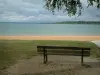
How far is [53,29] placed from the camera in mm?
2729

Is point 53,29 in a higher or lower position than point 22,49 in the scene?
higher

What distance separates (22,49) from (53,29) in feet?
1.35

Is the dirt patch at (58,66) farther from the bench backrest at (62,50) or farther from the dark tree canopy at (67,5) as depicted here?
the dark tree canopy at (67,5)

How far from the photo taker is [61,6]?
2760mm

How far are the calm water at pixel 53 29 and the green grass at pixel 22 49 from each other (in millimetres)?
99

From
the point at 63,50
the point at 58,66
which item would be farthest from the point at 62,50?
the point at 58,66

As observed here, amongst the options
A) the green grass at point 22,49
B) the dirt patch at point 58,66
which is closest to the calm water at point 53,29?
the green grass at point 22,49

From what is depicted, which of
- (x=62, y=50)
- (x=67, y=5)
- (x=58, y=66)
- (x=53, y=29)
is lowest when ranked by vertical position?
(x=58, y=66)

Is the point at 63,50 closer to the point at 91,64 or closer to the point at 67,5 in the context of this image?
the point at 91,64

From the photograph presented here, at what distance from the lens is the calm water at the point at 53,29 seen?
2.72m

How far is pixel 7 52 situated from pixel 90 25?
38.0 inches

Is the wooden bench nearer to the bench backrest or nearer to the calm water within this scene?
the bench backrest

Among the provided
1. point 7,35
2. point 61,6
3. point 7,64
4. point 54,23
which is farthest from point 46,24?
point 7,64

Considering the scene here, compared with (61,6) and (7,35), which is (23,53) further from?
(61,6)
